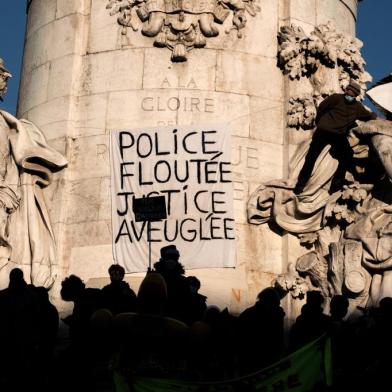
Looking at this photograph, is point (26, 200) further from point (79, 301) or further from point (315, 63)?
point (315, 63)

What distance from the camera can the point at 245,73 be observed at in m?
21.9

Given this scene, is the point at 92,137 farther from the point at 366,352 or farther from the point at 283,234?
the point at 366,352

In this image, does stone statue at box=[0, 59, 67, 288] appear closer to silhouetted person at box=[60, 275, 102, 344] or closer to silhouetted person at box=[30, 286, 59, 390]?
silhouetted person at box=[30, 286, 59, 390]

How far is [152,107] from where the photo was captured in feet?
70.7

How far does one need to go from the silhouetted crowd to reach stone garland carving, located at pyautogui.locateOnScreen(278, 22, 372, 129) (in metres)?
5.19

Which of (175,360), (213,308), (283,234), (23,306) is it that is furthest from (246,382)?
(283,234)

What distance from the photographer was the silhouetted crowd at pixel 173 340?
14.1 meters

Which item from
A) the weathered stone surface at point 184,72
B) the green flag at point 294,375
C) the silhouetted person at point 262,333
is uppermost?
the weathered stone surface at point 184,72

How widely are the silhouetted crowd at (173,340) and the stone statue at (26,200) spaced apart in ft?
12.6

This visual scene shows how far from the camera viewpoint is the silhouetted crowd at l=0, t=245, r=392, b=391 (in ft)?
46.4

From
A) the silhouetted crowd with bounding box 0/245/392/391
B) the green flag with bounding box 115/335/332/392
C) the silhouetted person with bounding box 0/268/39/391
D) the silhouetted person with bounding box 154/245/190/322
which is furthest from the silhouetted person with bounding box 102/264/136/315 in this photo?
the green flag with bounding box 115/335/332/392

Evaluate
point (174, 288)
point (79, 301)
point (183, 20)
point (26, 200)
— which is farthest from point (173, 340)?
point (183, 20)

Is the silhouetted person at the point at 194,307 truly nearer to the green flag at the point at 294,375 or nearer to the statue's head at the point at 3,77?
the green flag at the point at 294,375

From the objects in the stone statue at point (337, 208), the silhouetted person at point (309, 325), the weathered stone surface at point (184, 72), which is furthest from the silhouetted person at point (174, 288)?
the weathered stone surface at point (184, 72)
